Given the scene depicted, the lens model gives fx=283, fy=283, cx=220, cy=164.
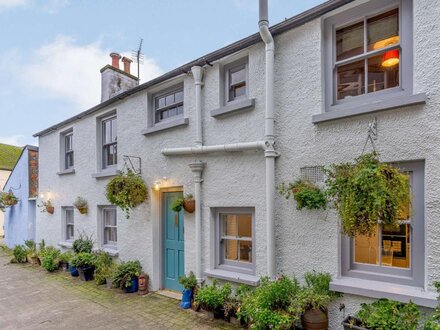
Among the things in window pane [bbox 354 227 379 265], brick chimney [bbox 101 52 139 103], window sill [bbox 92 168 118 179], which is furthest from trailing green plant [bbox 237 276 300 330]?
brick chimney [bbox 101 52 139 103]

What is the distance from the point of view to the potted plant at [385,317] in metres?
3.41

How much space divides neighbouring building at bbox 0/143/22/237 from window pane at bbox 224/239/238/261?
2085 centimetres

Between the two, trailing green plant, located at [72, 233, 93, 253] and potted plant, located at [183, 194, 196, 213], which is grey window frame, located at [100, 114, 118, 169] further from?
potted plant, located at [183, 194, 196, 213]

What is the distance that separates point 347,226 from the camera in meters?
3.47

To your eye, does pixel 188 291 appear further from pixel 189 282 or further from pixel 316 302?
pixel 316 302

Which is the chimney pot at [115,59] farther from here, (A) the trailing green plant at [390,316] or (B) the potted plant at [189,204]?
(A) the trailing green plant at [390,316]

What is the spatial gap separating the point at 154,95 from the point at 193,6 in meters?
3.18

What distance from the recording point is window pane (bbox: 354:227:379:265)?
413 cm

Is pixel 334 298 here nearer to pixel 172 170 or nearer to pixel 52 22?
pixel 172 170

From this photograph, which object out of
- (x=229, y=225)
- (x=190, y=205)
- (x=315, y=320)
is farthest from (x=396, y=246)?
(x=190, y=205)

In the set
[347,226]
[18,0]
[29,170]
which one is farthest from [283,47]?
[29,170]

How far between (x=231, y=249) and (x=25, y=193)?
1116cm

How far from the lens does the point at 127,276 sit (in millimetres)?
7027

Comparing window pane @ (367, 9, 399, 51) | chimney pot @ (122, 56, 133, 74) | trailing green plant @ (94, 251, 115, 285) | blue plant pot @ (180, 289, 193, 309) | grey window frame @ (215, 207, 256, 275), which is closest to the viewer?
window pane @ (367, 9, 399, 51)
